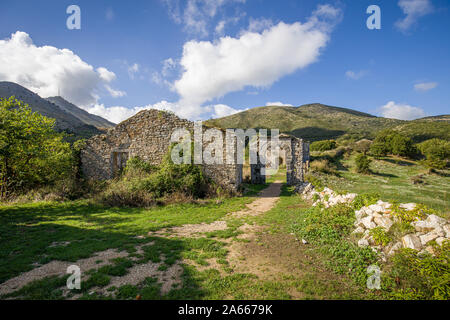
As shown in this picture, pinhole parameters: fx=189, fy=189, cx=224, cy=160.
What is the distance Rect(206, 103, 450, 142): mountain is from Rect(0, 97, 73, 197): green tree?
3690 centimetres

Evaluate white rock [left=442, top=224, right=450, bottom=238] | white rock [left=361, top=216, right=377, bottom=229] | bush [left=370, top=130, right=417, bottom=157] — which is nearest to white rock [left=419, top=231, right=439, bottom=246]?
white rock [left=442, top=224, right=450, bottom=238]

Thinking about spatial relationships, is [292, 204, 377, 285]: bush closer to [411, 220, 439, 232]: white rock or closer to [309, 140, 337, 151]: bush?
[411, 220, 439, 232]: white rock

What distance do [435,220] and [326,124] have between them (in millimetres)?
69167

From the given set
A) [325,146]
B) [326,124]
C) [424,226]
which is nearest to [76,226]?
[424,226]

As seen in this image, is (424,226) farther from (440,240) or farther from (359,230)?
(359,230)

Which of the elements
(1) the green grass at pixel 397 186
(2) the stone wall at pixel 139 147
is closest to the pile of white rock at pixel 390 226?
(1) the green grass at pixel 397 186

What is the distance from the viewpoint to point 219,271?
12.6 feet

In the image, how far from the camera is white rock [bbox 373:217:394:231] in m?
4.34

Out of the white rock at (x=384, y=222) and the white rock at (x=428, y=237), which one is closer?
the white rock at (x=428, y=237)

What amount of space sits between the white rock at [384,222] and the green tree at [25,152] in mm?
13902

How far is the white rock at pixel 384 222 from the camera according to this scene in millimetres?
4340

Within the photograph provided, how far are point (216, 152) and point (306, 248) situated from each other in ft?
→ 24.7

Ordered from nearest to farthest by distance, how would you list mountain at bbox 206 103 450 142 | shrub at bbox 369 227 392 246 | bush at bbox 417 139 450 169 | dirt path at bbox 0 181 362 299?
dirt path at bbox 0 181 362 299 → shrub at bbox 369 227 392 246 → bush at bbox 417 139 450 169 → mountain at bbox 206 103 450 142

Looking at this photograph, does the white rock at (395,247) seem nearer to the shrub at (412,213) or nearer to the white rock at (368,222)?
the shrub at (412,213)
